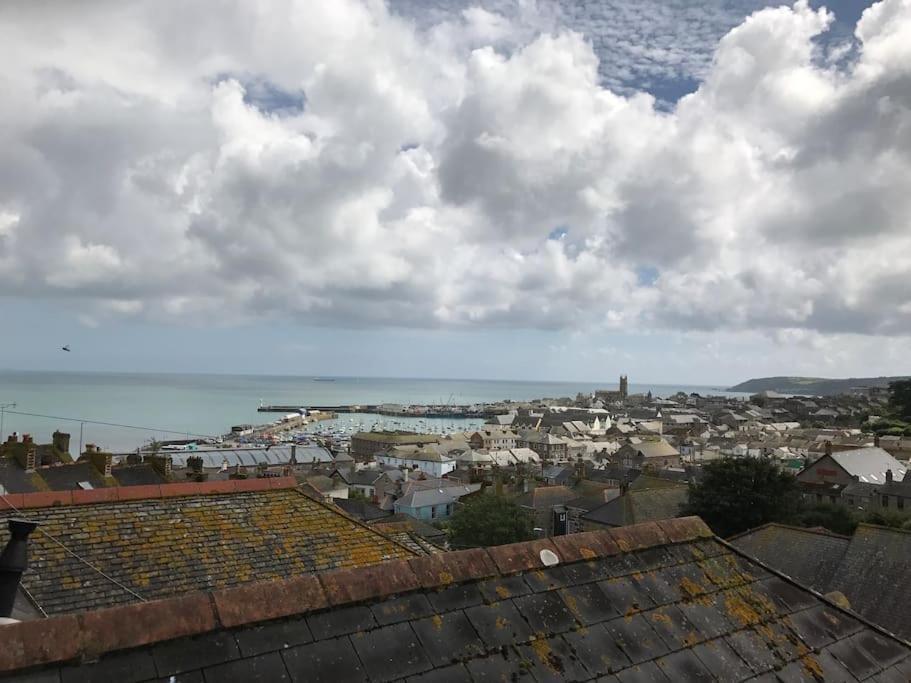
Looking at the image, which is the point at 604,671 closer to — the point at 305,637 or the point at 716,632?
the point at 716,632

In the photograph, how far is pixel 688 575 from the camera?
5.13 metres

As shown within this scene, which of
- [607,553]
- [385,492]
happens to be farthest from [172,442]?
[607,553]

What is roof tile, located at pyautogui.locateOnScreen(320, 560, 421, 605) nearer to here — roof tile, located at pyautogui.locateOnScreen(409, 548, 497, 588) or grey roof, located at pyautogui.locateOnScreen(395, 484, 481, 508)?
roof tile, located at pyautogui.locateOnScreen(409, 548, 497, 588)

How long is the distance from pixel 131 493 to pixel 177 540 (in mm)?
1540

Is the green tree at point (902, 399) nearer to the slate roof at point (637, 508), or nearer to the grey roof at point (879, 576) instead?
the slate roof at point (637, 508)

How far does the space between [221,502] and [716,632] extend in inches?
387

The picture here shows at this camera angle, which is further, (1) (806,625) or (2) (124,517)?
(2) (124,517)

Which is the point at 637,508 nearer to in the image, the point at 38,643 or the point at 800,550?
the point at 800,550

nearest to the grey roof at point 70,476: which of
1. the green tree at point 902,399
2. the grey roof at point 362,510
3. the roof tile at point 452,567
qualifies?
the grey roof at point 362,510

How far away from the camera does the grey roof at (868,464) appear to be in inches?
2208

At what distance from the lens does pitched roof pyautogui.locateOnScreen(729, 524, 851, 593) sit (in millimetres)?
23359

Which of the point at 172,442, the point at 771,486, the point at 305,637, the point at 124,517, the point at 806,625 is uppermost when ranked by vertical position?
the point at 305,637

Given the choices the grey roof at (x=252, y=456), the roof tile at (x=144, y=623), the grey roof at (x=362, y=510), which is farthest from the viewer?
the grey roof at (x=252, y=456)

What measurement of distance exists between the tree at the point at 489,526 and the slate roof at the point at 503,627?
111 feet
